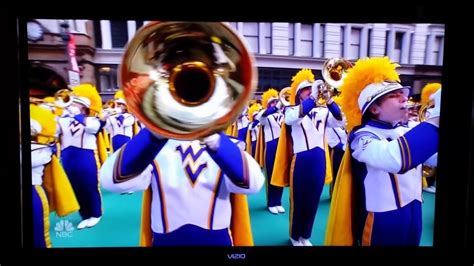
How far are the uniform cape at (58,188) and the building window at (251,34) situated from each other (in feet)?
2.53

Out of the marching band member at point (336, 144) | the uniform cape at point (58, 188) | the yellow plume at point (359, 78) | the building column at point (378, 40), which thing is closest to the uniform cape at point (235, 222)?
the uniform cape at point (58, 188)

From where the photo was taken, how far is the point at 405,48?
1220mm

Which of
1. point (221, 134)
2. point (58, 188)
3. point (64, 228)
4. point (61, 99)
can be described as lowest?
point (64, 228)

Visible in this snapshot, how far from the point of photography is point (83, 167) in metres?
1.24

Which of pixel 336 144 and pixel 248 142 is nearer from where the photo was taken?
pixel 248 142

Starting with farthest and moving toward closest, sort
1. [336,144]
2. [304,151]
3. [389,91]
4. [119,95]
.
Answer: [304,151]
[336,144]
[389,91]
[119,95]

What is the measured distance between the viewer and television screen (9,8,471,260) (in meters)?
1.13

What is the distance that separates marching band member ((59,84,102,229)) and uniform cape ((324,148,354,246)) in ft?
2.71

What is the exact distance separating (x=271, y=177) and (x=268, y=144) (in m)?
0.12

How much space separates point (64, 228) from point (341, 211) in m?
1.00

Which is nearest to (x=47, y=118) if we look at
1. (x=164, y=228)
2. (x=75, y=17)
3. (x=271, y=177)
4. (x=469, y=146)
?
(x=75, y=17)

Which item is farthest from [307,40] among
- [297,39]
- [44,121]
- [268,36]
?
[44,121]

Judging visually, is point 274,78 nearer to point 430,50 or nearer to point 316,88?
point 316,88

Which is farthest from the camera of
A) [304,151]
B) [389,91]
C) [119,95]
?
[304,151]
